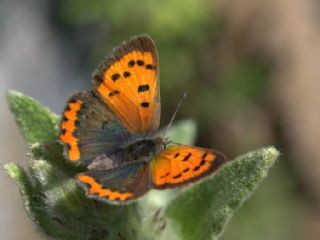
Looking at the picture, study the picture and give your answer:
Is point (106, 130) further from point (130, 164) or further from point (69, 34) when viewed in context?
point (69, 34)

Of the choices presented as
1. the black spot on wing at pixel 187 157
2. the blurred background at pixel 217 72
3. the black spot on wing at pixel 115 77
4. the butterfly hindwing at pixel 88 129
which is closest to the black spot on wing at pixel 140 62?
the black spot on wing at pixel 115 77

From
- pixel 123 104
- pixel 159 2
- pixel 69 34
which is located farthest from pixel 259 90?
pixel 123 104

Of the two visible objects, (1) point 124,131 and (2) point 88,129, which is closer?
(2) point 88,129

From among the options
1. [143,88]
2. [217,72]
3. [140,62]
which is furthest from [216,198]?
[217,72]

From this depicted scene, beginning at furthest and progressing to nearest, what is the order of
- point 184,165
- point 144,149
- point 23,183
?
point 144,149
point 23,183
point 184,165

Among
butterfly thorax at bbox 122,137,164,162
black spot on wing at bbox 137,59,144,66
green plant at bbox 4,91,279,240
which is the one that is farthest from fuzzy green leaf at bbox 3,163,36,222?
black spot on wing at bbox 137,59,144,66

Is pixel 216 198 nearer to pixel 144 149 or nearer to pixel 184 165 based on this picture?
pixel 144 149

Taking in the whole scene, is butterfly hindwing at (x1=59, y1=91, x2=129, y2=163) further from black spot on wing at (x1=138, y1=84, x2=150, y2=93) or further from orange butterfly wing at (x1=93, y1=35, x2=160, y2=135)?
black spot on wing at (x1=138, y1=84, x2=150, y2=93)
